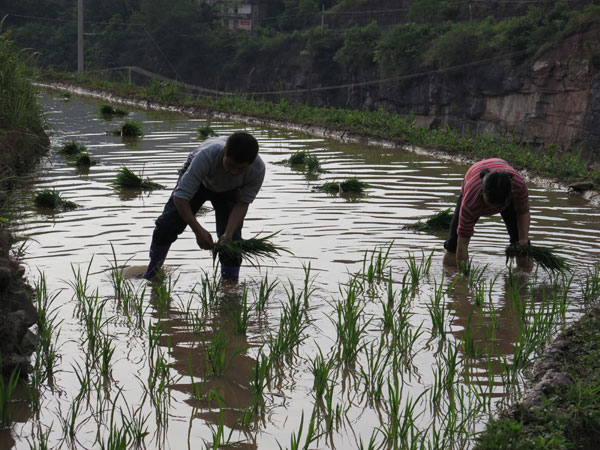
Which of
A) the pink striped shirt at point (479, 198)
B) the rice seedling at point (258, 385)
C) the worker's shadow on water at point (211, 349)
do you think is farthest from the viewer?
the pink striped shirt at point (479, 198)

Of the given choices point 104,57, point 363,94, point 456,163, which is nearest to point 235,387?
point 456,163

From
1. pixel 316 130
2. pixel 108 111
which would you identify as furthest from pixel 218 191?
pixel 108 111

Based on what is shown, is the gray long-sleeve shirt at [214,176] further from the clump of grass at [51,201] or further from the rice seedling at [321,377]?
the clump of grass at [51,201]

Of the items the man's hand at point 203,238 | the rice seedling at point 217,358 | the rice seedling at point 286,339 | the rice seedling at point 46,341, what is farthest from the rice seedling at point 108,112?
the rice seedling at point 217,358

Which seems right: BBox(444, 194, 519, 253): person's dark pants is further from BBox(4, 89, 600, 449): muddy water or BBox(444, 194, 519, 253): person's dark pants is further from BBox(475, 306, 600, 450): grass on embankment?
BBox(475, 306, 600, 450): grass on embankment

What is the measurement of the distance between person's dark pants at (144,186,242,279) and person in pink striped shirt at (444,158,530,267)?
152 centimetres

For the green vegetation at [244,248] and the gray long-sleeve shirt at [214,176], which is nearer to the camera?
the gray long-sleeve shirt at [214,176]

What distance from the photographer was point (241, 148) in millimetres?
4566

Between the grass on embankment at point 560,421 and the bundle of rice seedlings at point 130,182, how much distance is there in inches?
235

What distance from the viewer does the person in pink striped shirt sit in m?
4.93

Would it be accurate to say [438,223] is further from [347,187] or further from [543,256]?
[347,187]

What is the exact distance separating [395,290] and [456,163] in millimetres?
7064

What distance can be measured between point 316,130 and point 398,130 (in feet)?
5.80

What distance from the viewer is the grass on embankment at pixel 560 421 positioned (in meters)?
2.96
